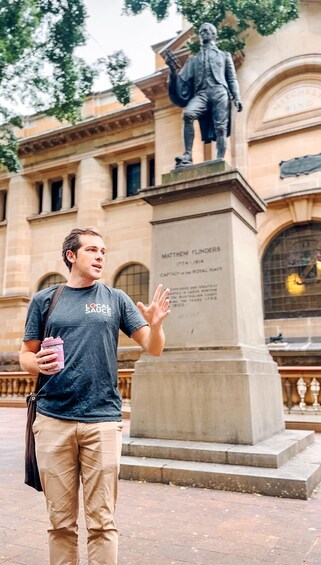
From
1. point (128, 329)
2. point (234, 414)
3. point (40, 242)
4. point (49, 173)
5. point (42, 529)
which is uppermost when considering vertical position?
point (49, 173)

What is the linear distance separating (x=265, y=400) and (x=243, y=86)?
1508 cm

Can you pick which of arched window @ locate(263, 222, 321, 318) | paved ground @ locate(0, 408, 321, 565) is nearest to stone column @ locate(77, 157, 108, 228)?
arched window @ locate(263, 222, 321, 318)

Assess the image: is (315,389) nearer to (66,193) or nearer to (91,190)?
(91,190)

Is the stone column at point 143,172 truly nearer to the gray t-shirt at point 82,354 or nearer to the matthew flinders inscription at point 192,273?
the matthew flinders inscription at point 192,273

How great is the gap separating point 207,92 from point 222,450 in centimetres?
546

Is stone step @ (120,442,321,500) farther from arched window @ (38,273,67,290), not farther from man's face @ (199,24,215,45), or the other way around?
arched window @ (38,273,67,290)

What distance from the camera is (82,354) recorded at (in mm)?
2635

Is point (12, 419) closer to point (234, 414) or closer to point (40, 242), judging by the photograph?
point (234, 414)

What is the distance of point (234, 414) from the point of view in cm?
577

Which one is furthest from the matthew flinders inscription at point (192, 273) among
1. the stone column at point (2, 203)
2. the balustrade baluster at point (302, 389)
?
the stone column at point (2, 203)

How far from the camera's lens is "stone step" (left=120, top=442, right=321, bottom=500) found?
4.79 m

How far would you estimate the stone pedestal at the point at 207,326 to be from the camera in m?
5.90

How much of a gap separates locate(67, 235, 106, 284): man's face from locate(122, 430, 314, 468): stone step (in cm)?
338

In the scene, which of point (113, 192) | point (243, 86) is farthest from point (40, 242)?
point (243, 86)
